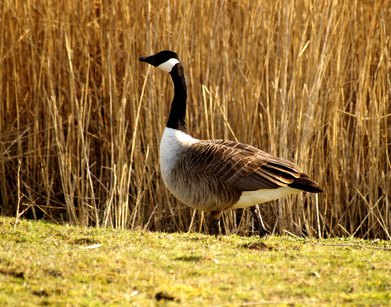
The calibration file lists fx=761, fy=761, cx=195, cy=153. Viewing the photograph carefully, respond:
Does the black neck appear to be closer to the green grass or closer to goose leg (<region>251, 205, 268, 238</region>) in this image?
goose leg (<region>251, 205, 268, 238</region>)

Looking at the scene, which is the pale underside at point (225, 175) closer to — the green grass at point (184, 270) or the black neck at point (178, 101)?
the black neck at point (178, 101)

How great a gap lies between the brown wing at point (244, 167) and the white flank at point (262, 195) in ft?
0.23

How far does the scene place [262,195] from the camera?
6.17 meters

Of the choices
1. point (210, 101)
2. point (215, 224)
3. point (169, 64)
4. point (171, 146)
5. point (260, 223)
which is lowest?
point (215, 224)

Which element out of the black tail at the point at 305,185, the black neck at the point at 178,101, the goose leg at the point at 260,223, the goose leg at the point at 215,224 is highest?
the black neck at the point at 178,101

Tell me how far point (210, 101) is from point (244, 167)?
1.07 m

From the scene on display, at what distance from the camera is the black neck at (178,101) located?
6773mm

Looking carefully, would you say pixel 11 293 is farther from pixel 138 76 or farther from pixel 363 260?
pixel 138 76

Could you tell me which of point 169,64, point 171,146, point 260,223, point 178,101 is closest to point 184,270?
point 260,223

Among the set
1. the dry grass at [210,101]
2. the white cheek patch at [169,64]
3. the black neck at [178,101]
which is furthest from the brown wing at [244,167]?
the white cheek patch at [169,64]

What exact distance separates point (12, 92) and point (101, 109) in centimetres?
95

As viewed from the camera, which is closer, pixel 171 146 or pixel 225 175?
pixel 225 175

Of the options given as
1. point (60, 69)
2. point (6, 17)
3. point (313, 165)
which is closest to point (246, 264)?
point (313, 165)

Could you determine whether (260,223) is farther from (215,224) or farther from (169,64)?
(169,64)
